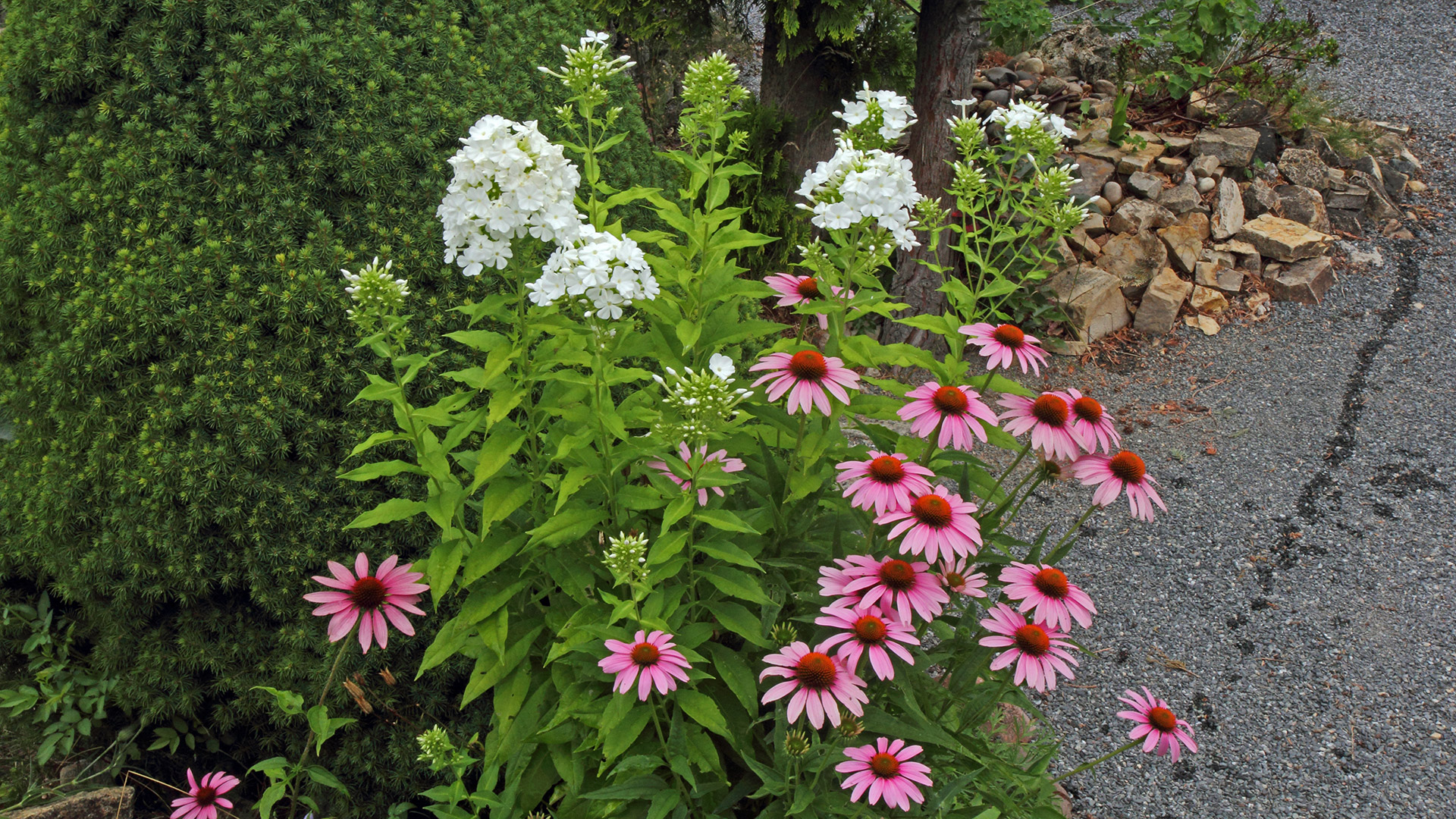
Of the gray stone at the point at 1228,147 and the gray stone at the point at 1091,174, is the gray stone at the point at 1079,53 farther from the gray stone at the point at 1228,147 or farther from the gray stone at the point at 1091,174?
the gray stone at the point at 1091,174

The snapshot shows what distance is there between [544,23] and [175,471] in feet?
5.45

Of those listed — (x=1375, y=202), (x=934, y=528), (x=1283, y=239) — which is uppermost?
(x=934, y=528)

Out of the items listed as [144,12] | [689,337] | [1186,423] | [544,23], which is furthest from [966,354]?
[144,12]

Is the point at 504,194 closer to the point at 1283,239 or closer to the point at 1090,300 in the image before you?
the point at 1090,300

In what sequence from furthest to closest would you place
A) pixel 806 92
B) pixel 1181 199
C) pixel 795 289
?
pixel 1181 199, pixel 806 92, pixel 795 289

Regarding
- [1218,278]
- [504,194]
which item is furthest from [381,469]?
[1218,278]

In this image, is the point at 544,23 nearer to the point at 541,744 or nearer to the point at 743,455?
the point at 743,455

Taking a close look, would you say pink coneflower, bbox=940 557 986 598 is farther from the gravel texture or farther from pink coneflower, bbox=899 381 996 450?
the gravel texture

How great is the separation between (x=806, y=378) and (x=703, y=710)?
1.97 feet

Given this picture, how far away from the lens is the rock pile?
494 centimetres

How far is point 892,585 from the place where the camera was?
157 centimetres

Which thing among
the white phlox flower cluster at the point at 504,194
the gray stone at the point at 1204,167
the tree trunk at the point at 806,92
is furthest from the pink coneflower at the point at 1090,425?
the gray stone at the point at 1204,167

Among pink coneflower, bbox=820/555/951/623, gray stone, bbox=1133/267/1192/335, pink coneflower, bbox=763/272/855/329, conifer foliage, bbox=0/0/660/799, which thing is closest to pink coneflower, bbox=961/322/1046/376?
pink coneflower, bbox=763/272/855/329

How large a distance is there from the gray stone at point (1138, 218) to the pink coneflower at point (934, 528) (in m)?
4.11
